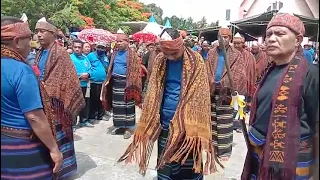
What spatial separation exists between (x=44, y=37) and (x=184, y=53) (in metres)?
1.60

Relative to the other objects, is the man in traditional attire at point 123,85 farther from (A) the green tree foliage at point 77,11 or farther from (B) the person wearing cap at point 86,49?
Result: (A) the green tree foliage at point 77,11

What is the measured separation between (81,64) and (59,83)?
2823 millimetres

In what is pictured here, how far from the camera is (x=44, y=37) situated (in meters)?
4.20

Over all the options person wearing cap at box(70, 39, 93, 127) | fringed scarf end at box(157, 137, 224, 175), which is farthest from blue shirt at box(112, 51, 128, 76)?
fringed scarf end at box(157, 137, 224, 175)

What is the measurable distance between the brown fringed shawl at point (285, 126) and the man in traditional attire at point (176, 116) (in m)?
1.09

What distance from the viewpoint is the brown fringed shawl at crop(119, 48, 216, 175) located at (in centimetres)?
341

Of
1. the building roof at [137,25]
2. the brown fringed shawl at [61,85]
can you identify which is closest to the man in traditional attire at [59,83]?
the brown fringed shawl at [61,85]

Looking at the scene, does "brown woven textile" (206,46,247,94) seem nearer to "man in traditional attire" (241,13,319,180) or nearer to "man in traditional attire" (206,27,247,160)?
"man in traditional attire" (206,27,247,160)

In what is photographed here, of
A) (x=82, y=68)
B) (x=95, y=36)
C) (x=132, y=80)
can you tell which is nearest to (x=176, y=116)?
(x=132, y=80)

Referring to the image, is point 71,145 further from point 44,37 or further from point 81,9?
point 81,9

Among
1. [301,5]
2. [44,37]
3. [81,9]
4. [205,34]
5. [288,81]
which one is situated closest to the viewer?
[288,81]

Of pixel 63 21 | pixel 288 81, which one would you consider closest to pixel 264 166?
pixel 288 81

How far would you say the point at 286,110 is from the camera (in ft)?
7.55

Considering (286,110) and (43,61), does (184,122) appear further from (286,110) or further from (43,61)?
(43,61)
